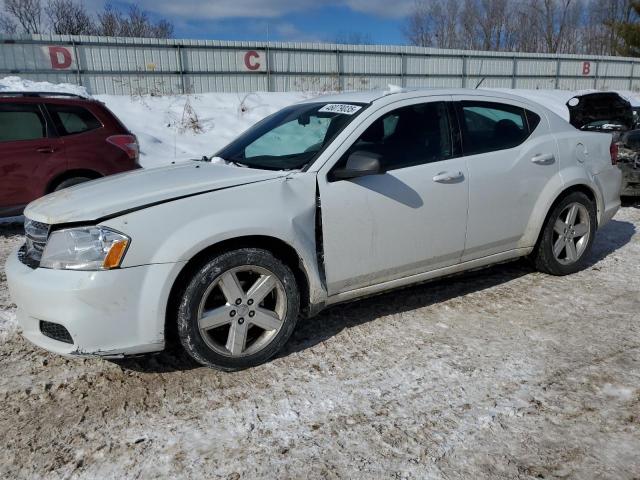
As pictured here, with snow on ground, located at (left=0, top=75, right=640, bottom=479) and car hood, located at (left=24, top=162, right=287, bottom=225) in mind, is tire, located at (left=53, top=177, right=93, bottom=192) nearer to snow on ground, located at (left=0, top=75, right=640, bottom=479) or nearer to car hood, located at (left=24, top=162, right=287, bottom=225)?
snow on ground, located at (left=0, top=75, right=640, bottom=479)

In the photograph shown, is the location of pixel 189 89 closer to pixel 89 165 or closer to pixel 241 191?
pixel 89 165

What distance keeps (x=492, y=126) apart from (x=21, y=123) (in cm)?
533

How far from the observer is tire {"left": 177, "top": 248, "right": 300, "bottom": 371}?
3.00m

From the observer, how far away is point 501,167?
4121 mm

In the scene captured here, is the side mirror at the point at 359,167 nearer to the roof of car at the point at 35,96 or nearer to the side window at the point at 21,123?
the side window at the point at 21,123

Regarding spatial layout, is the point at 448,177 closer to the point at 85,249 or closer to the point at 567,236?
the point at 567,236

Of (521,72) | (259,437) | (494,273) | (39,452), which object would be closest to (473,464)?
(259,437)

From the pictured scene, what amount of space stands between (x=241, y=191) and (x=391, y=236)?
107cm

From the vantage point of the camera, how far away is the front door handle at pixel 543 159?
14.3 feet

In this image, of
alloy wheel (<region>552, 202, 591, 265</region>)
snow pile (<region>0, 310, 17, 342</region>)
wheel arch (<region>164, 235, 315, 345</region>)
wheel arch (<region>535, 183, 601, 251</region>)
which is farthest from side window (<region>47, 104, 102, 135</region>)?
alloy wheel (<region>552, 202, 591, 265</region>)

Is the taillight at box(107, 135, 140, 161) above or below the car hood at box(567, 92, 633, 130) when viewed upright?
below

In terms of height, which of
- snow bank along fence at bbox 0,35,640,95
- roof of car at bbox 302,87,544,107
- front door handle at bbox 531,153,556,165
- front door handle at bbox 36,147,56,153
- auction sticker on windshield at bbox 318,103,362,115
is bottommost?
front door handle at bbox 531,153,556,165

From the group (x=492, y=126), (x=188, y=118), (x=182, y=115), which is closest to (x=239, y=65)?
(x=182, y=115)

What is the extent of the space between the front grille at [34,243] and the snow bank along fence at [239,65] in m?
16.2
